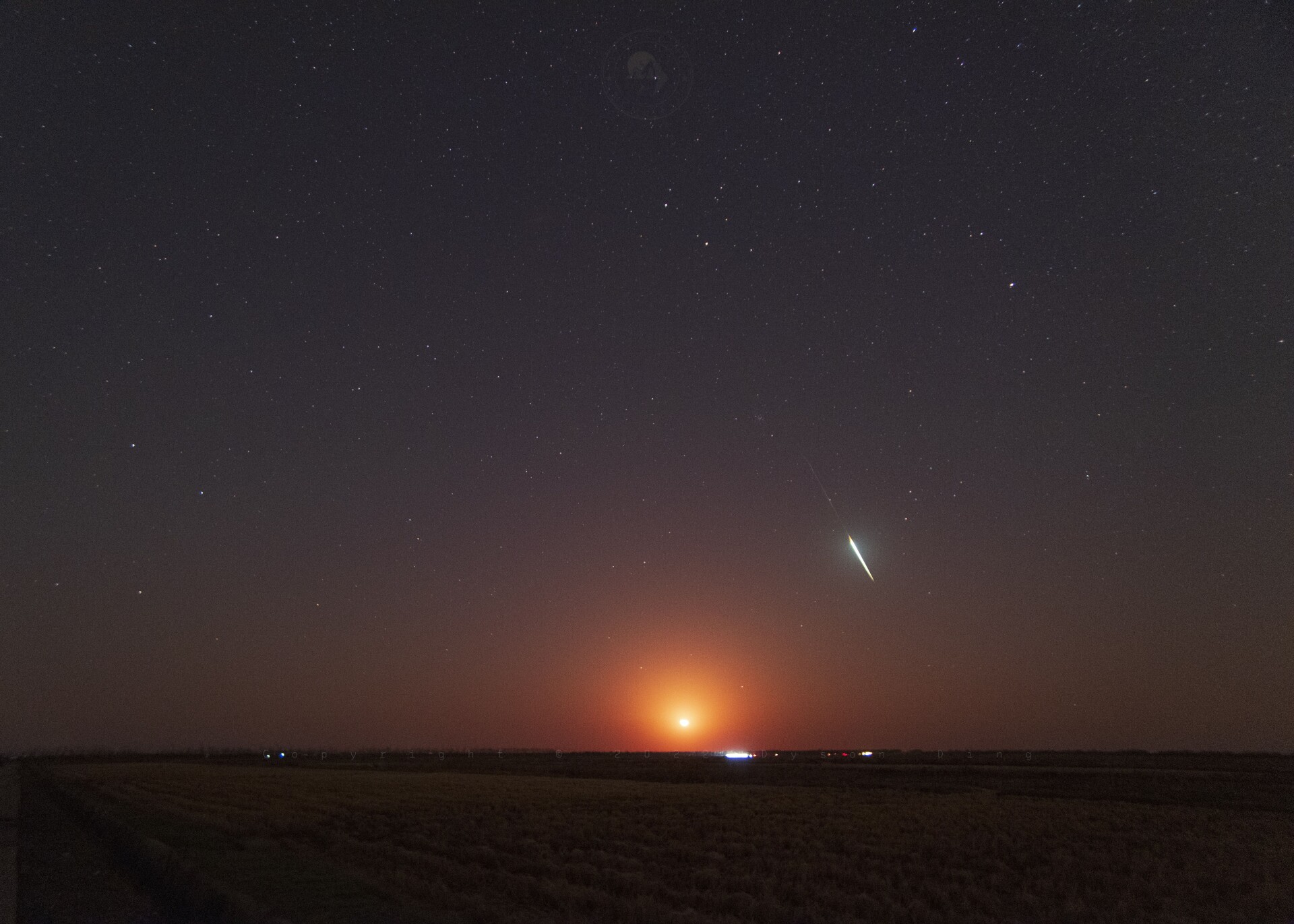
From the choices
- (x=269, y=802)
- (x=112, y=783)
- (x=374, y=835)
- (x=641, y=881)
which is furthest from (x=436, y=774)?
(x=641, y=881)

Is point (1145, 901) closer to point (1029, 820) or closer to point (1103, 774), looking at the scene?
point (1029, 820)

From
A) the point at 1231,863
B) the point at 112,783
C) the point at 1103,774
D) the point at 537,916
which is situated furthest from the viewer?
the point at 1103,774

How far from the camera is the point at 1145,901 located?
51.9ft

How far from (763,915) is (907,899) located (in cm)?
309

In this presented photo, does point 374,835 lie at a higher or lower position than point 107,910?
lower

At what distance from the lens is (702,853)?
20906 millimetres

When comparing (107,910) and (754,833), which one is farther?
(754,833)

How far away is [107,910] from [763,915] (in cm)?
1007

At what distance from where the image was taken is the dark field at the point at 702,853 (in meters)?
14.3

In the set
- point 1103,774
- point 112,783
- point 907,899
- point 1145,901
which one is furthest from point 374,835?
point 1103,774

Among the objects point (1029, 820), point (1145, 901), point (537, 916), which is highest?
point (537, 916)

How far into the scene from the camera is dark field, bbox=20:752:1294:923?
14.3 m

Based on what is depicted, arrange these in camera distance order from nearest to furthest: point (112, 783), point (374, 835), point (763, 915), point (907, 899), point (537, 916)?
point (537, 916)
point (763, 915)
point (907, 899)
point (374, 835)
point (112, 783)

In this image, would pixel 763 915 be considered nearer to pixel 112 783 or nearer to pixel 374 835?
pixel 374 835
